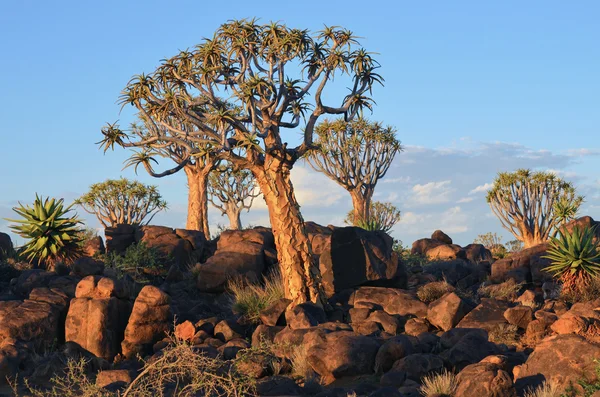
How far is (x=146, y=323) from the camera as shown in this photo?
16672 millimetres

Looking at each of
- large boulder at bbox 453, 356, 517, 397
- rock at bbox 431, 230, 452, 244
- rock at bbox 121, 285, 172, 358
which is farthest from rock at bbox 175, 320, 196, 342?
rock at bbox 431, 230, 452, 244

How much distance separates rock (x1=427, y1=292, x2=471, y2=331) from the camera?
17.1 metres

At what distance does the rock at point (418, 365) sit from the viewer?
12.4 meters

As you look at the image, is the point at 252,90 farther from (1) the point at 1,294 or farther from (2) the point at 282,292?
(1) the point at 1,294

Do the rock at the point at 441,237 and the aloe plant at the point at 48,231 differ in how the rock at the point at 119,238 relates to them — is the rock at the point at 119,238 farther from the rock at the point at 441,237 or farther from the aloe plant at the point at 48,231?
the rock at the point at 441,237

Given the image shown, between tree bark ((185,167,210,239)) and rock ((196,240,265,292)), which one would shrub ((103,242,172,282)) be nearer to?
rock ((196,240,265,292))

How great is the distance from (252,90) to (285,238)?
390 cm

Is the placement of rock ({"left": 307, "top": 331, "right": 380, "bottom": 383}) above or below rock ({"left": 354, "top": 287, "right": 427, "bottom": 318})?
below

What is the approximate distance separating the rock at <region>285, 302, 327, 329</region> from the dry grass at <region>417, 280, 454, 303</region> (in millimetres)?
3189

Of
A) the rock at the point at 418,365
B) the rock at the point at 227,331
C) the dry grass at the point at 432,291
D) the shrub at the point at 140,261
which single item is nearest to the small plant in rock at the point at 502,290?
the dry grass at the point at 432,291

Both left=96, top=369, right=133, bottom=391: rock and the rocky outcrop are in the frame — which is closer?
left=96, top=369, right=133, bottom=391: rock

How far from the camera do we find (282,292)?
19312mm

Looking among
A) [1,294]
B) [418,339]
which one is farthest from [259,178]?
[1,294]

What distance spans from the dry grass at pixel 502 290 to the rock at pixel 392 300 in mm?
3276
